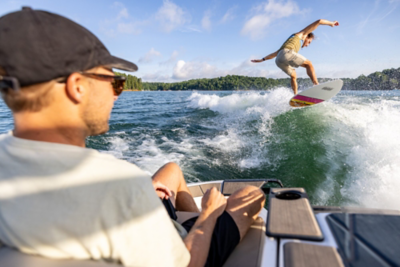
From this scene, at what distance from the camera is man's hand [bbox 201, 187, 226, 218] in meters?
1.71

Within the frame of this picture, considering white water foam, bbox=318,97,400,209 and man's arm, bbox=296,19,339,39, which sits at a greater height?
man's arm, bbox=296,19,339,39

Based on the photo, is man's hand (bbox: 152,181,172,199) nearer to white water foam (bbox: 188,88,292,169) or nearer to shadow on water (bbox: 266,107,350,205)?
shadow on water (bbox: 266,107,350,205)

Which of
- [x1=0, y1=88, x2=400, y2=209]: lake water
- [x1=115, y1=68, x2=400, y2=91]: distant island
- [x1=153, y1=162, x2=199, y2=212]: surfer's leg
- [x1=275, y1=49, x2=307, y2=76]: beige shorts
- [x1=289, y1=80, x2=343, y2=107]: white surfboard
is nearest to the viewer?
[x1=153, y1=162, x2=199, y2=212]: surfer's leg

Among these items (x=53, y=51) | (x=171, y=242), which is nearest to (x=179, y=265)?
(x=171, y=242)

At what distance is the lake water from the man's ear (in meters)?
4.25

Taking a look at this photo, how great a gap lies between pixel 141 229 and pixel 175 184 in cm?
142

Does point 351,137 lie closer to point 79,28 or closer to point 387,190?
point 387,190

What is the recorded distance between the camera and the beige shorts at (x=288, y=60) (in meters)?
6.16

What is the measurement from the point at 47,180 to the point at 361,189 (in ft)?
16.0

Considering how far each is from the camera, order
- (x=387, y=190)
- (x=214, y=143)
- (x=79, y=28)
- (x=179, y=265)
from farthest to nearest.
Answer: (x=214, y=143) < (x=387, y=190) < (x=179, y=265) < (x=79, y=28)

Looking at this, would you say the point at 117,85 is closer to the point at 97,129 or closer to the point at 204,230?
the point at 97,129

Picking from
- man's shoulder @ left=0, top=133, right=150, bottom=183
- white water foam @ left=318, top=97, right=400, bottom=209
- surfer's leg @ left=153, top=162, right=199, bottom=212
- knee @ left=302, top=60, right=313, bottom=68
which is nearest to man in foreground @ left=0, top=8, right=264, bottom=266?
man's shoulder @ left=0, top=133, right=150, bottom=183

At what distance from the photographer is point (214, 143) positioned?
757 centimetres

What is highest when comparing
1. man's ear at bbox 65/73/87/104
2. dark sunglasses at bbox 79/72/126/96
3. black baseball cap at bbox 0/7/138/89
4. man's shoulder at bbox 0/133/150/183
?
black baseball cap at bbox 0/7/138/89
